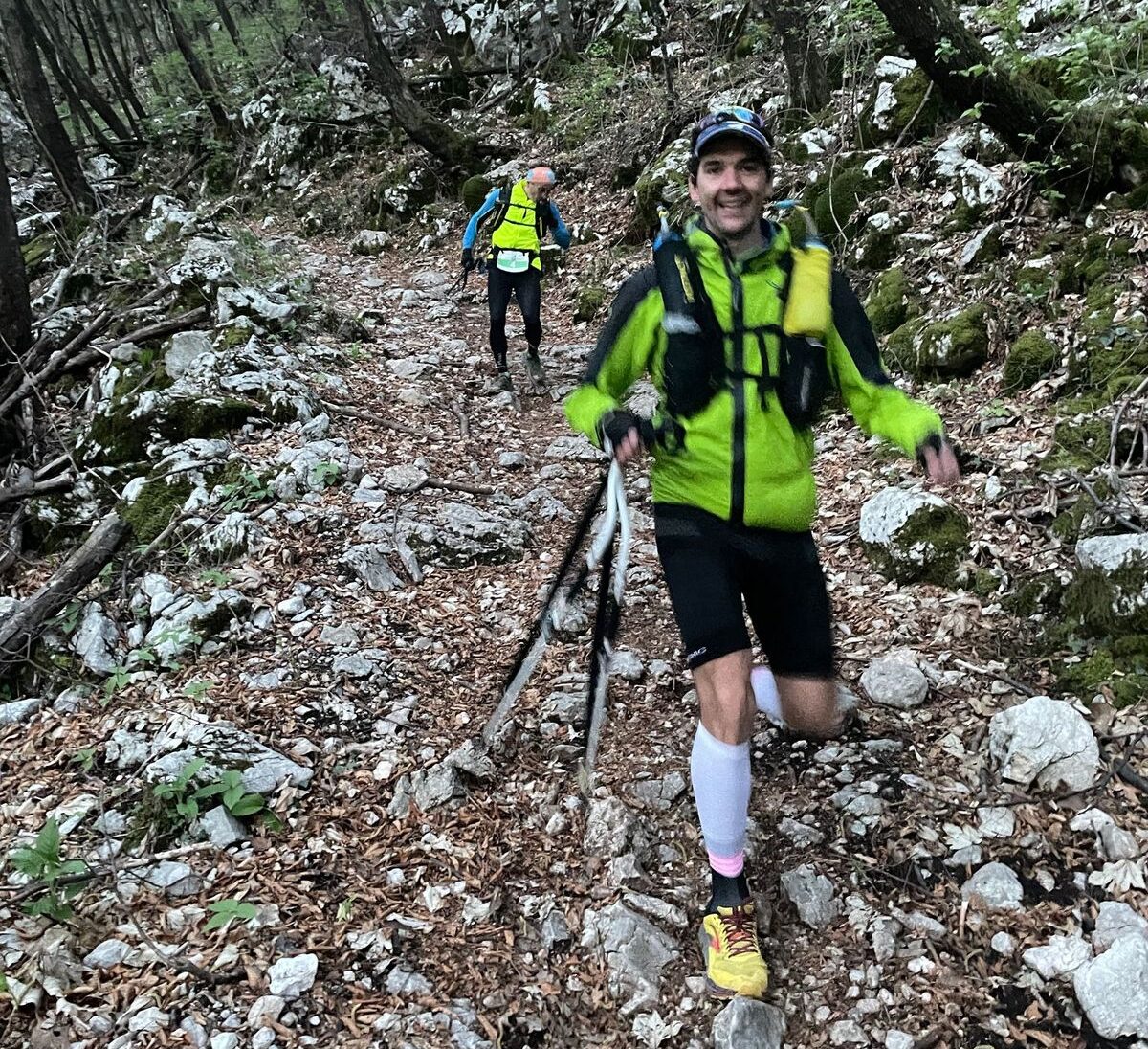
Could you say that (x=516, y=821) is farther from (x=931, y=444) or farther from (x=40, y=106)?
(x=40, y=106)

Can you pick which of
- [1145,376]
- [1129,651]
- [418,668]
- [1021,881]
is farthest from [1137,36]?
[418,668]

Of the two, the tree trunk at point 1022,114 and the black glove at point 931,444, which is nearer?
the black glove at point 931,444

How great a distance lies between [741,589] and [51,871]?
9.42 ft

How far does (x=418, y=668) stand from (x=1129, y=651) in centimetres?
349

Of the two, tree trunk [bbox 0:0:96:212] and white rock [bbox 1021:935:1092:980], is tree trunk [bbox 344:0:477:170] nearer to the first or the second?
tree trunk [bbox 0:0:96:212]

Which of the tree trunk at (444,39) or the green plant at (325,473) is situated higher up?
the tree trunk at (444,39)

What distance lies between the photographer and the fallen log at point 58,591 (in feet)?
15.8

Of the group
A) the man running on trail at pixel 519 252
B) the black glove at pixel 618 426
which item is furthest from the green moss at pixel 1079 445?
the man running on trail at pixel 519 252

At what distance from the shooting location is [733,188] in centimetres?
278

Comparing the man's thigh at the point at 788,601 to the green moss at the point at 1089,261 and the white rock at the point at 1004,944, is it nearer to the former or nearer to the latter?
the white rock at the point at 1004,944

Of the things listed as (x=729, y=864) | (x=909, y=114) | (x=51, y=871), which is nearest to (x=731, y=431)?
(x=729, y=864)

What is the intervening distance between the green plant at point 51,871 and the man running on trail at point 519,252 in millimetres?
6376

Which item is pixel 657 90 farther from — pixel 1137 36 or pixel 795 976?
pixel 795 976

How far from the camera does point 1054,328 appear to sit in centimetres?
564
